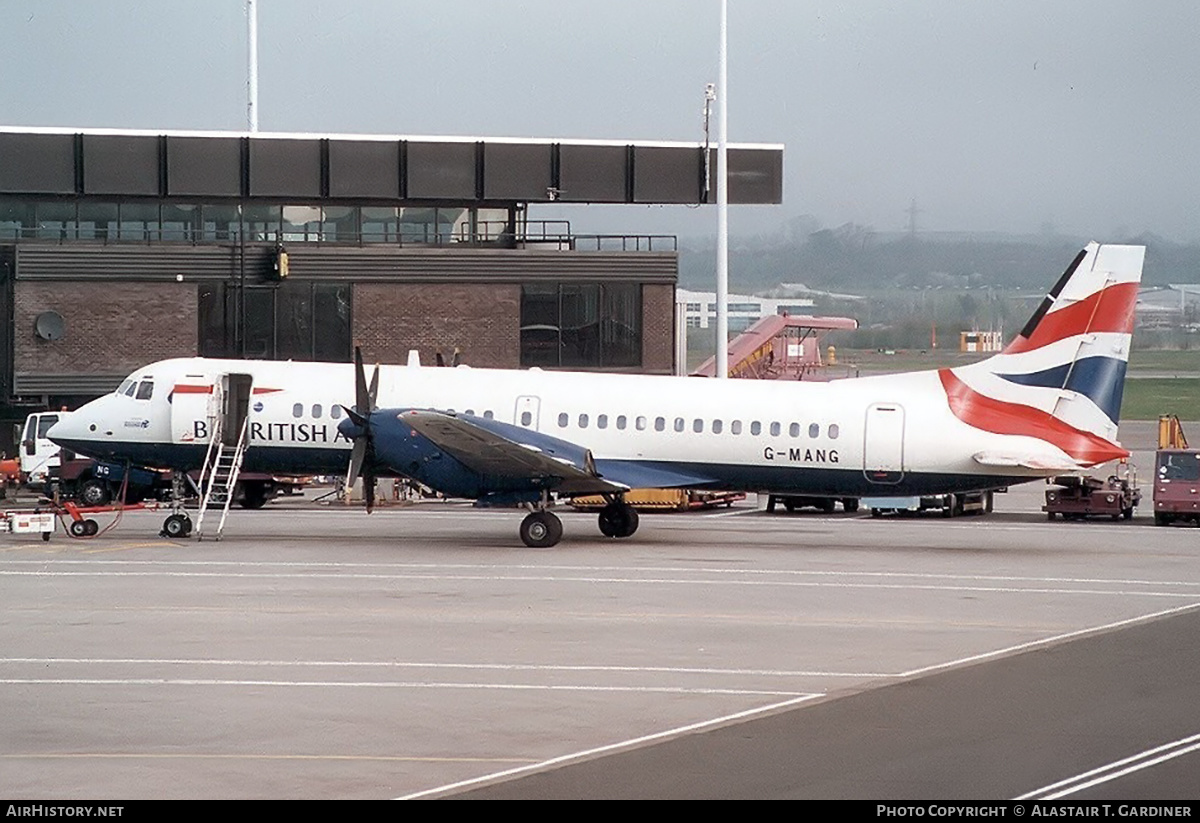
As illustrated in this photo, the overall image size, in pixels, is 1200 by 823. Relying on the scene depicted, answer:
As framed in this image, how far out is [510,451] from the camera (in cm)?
2953

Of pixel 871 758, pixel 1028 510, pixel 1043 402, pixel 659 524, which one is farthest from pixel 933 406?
pixel 871 758

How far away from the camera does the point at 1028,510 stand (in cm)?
4338

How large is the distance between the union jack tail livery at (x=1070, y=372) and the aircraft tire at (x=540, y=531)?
26.5 ft

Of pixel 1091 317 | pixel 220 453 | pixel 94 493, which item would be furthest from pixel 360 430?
pixel 1091 317

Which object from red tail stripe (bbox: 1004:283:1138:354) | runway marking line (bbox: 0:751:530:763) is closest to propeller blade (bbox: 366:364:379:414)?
red tail stripe (bbox: 1004:283:1138:354)

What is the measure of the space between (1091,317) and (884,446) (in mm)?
4959

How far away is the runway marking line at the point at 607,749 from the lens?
1185 cm

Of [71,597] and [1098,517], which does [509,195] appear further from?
[71,597]

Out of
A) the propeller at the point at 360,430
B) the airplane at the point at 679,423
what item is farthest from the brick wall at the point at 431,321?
the propeller at the point at 360,430

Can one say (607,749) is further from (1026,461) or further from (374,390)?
(374,390)

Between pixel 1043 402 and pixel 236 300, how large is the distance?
29.3 metres

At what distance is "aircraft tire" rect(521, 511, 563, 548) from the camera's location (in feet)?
99.5

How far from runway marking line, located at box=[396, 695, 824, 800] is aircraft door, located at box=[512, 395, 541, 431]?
16.4 metres

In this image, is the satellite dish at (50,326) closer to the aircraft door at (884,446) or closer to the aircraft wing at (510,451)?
the aircraft wing at (510,451)
